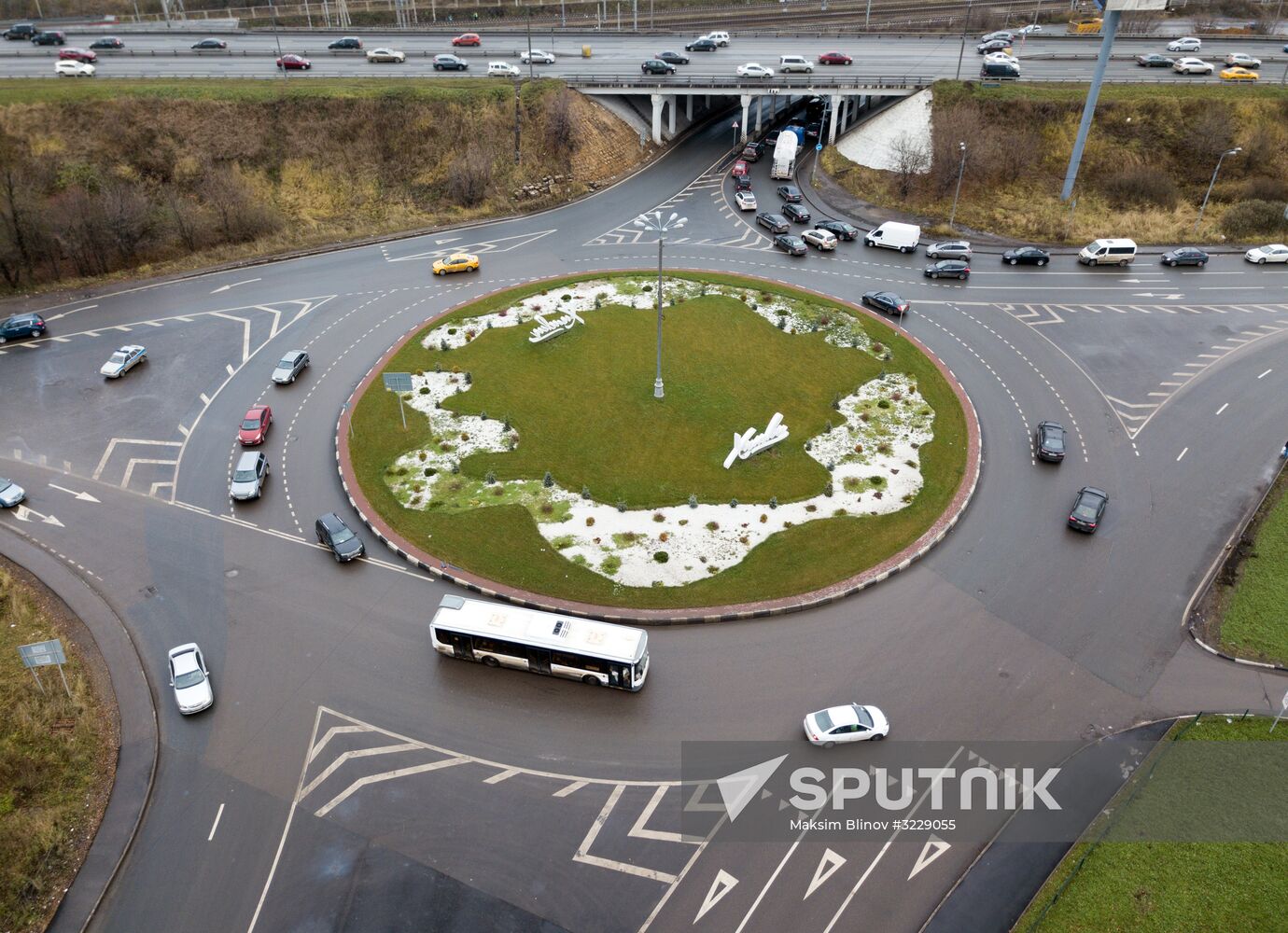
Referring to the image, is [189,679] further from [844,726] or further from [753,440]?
[753,440]

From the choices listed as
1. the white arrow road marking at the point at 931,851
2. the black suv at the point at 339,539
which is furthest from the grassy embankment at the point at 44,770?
the white arrow road marking at the point at 931,851

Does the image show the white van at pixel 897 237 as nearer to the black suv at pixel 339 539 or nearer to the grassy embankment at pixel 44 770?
the black suv at pixel 339 539

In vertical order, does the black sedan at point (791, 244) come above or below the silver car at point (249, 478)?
above

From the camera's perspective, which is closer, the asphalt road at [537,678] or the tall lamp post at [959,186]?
the asphalt road at [537,678]

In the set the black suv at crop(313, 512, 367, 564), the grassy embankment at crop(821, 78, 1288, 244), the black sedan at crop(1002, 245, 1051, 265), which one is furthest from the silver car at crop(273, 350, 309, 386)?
the black sedan at crop(1002, 245, 1051, 265)

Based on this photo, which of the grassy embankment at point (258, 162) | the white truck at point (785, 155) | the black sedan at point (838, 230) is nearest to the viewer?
the grassy embankment at point (258, 162)

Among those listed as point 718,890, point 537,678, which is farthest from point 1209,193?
point 718,890

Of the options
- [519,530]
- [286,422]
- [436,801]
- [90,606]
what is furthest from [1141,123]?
[90,606]

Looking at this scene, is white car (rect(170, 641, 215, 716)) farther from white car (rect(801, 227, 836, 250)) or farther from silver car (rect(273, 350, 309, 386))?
white car (rect(801, 227, 836, 250))
